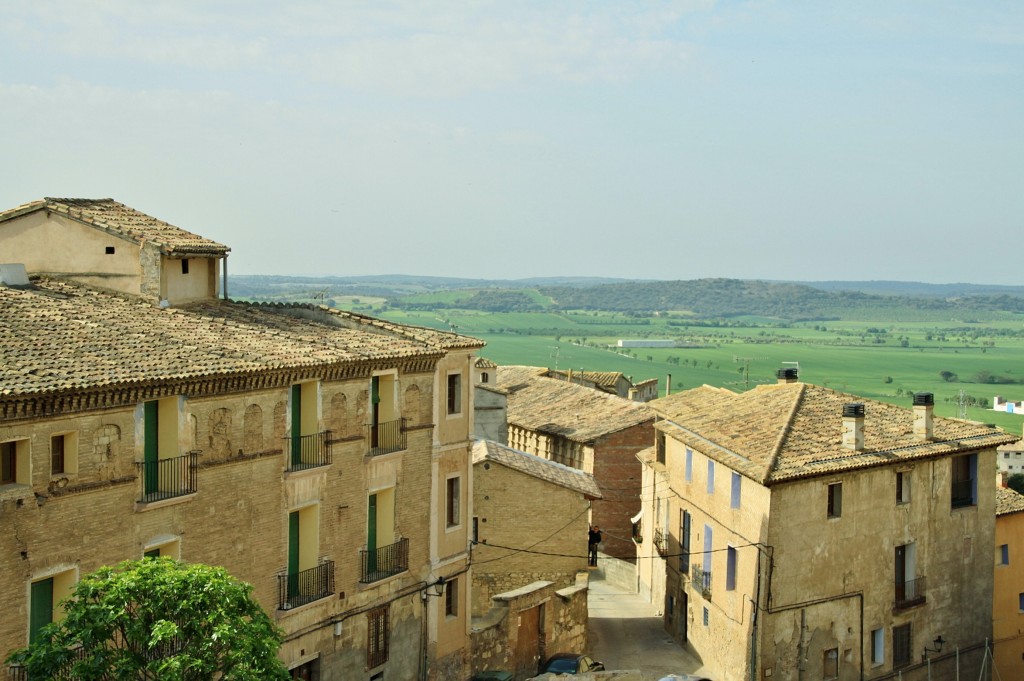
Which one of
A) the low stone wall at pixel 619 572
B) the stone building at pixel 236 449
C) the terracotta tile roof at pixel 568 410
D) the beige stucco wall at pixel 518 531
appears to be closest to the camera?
the stone building at pixel 236 449

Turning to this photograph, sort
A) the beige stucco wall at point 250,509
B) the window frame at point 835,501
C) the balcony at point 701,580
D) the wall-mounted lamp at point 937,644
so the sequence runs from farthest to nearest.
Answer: the wall-mounted lamp at point 937,644
the balcony at point 701,580
the window frame at point 835,501
the beige stucco wall at point 250,509

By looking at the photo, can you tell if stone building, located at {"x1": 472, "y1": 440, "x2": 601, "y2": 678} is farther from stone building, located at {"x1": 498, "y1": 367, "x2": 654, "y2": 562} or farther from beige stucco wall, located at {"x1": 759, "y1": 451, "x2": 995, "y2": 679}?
stone building, located at {"x1": 498, "y1": 367, "x2": 654, "y2": 562}

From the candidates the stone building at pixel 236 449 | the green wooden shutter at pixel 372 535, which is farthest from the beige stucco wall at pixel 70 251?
the green wooden shutter at pixel 372 535

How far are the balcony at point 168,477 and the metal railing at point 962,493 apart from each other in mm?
21957

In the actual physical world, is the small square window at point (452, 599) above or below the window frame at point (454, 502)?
below

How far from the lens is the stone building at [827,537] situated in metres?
30.8

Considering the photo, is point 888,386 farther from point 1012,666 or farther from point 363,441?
point 363,441

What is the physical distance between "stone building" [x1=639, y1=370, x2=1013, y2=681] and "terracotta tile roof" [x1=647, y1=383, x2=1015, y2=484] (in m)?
0.06

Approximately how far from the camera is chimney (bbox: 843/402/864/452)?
106 ft

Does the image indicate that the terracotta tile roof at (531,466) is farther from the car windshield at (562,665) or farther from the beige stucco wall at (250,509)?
the car windshield at (562,665)

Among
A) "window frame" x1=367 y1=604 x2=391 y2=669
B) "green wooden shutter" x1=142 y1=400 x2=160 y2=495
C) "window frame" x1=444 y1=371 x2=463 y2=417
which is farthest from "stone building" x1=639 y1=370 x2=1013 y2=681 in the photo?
"green wooden shutter" x1=142 y1=400 x2=160 y2=495

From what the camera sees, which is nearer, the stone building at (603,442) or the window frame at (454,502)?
the window frame at (454,502)

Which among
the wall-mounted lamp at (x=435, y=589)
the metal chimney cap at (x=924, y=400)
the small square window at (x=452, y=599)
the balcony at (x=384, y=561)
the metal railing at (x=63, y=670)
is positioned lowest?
the small square window at (x=452, y=599)

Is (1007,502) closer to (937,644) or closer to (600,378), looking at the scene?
(937,644)
